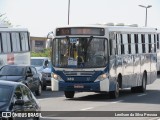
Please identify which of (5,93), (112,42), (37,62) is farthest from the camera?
(37,62)

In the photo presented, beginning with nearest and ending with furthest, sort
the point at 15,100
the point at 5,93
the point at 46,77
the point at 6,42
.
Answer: the point at 15,100 < the point at 5,93 < the point at 6,42 < the point at 46,77

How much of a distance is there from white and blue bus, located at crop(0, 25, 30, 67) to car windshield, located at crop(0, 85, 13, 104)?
22.4 metres

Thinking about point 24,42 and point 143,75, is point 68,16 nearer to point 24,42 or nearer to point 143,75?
point 24,42

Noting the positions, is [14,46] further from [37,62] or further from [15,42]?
[37,62]

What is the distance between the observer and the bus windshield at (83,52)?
30516mm

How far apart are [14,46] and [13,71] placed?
8137mm

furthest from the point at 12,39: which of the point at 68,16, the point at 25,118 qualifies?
the point at 68,16

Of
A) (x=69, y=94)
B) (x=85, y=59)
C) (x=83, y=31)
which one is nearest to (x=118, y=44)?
(x=83, y=31)

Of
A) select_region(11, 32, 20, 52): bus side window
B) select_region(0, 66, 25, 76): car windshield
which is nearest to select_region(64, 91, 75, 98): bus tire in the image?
select_region(0, 66, 25, 76): car windshield

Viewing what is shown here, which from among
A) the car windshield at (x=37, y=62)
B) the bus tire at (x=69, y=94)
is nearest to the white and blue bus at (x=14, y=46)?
the car windshield at (x=37, y=62)

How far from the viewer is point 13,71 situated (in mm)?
33406

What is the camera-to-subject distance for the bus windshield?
30516mm

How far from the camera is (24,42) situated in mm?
43375

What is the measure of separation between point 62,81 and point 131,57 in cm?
504
